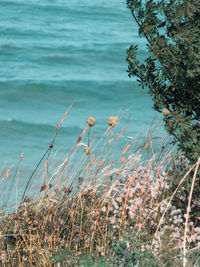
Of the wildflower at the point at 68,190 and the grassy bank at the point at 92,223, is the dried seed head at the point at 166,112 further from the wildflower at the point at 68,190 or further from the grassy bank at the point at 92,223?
the wildflower at the point at 68,190

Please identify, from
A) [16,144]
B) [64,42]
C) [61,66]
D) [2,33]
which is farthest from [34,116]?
[2,33]

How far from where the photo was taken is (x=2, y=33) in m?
19.8

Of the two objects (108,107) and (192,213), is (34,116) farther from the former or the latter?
(192,213)

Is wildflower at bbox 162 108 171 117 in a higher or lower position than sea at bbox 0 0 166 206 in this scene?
higher

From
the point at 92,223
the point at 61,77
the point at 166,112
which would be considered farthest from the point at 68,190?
the point at 61,77

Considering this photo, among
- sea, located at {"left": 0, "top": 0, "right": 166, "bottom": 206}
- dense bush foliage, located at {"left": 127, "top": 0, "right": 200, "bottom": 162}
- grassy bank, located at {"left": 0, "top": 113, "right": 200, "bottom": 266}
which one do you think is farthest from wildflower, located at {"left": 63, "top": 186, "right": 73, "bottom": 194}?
sea, located at {"left": 0, "top": 0, "right": 166, "bottom": 206}

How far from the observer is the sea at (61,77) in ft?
36.0

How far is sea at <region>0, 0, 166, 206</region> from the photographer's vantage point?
1096 centimetres

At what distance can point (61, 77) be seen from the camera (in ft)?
49.5

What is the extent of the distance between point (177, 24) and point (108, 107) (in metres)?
9.35

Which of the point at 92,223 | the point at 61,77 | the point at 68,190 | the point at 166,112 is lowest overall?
the point at 61,77

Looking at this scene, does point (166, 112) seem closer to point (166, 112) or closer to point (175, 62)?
point (166, 112)

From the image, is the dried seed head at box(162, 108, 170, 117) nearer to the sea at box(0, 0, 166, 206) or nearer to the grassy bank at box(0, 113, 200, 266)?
the grassy bank at box(0, 113, 200, 266)

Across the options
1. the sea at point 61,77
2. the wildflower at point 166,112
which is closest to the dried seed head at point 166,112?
the wildflower at point 166,112
